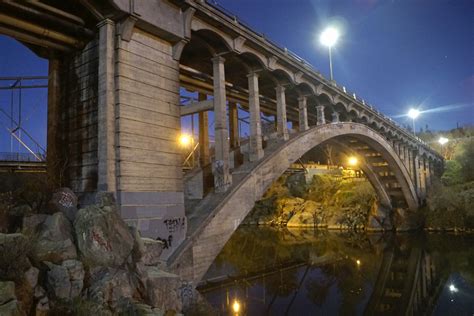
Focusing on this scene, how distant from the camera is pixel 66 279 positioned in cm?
679

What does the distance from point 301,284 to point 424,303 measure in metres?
6.53

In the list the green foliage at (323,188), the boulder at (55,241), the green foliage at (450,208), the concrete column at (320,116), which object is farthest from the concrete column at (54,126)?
the green foliage at (323,188)

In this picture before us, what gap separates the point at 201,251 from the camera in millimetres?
12031

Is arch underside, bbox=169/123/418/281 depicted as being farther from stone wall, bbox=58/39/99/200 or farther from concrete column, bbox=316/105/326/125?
stone wall, bbox=58/39/99/200

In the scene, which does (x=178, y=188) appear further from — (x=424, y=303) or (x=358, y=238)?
(x=358, y=238)

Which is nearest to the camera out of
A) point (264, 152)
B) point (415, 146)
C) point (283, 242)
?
point (264, 152)

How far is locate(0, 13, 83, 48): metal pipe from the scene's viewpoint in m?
9.79

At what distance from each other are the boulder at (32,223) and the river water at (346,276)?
8.39 metres

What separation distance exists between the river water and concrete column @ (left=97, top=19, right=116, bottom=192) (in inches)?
285

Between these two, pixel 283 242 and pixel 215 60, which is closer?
pixel 215 60

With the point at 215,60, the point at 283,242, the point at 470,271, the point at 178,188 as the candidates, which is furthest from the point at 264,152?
the point at 283,242

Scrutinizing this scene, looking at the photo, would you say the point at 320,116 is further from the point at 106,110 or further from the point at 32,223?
the point at 32,223

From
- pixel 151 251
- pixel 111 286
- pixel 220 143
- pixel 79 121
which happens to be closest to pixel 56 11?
pixel 79 121

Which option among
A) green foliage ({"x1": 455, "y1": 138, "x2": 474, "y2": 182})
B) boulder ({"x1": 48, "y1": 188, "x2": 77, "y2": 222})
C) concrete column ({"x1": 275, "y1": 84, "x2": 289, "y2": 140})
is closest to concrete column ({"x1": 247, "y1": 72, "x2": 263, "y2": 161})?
concrete column ({"x1": 275, "y1": 84, "x2": 289, "y2": 140})
